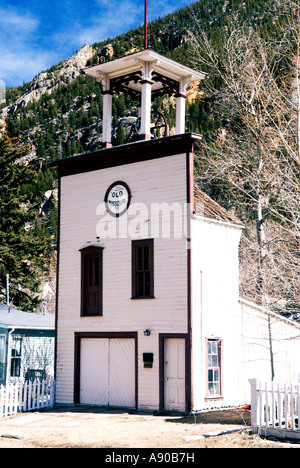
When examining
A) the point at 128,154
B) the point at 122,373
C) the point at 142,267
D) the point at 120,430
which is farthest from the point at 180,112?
the point at 120,430

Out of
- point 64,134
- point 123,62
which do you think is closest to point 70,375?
point 123,62

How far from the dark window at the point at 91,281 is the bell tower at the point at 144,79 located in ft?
13.3

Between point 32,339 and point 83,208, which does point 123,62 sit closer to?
point 83,208

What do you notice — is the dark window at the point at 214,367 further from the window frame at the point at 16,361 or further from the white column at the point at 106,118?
the window frame at the point at 16,361

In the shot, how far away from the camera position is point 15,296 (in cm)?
3859

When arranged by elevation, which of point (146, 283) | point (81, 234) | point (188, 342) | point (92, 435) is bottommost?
point (92, 435)

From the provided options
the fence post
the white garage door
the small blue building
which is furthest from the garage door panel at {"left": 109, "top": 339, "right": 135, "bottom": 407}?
the fence post

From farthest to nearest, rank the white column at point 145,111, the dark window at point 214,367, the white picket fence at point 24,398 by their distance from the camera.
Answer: the white column at point 145,111 < the white picket fence at point 24,398 < the dark window at point 214,367

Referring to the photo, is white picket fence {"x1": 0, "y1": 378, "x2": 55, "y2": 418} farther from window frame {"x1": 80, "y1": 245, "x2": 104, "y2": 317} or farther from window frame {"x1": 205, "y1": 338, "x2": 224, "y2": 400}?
window frame {"x1": 205, "y1": 338, "x2": 224, "y2": 400}

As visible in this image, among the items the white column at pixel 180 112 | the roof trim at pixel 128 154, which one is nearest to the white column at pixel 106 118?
the roof trim at pixel 128 154

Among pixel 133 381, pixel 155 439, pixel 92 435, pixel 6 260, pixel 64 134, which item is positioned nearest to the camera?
pixel 155 439

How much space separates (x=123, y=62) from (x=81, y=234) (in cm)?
622

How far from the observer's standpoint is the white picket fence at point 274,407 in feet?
44.5

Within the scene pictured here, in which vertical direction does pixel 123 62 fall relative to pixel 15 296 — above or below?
above
